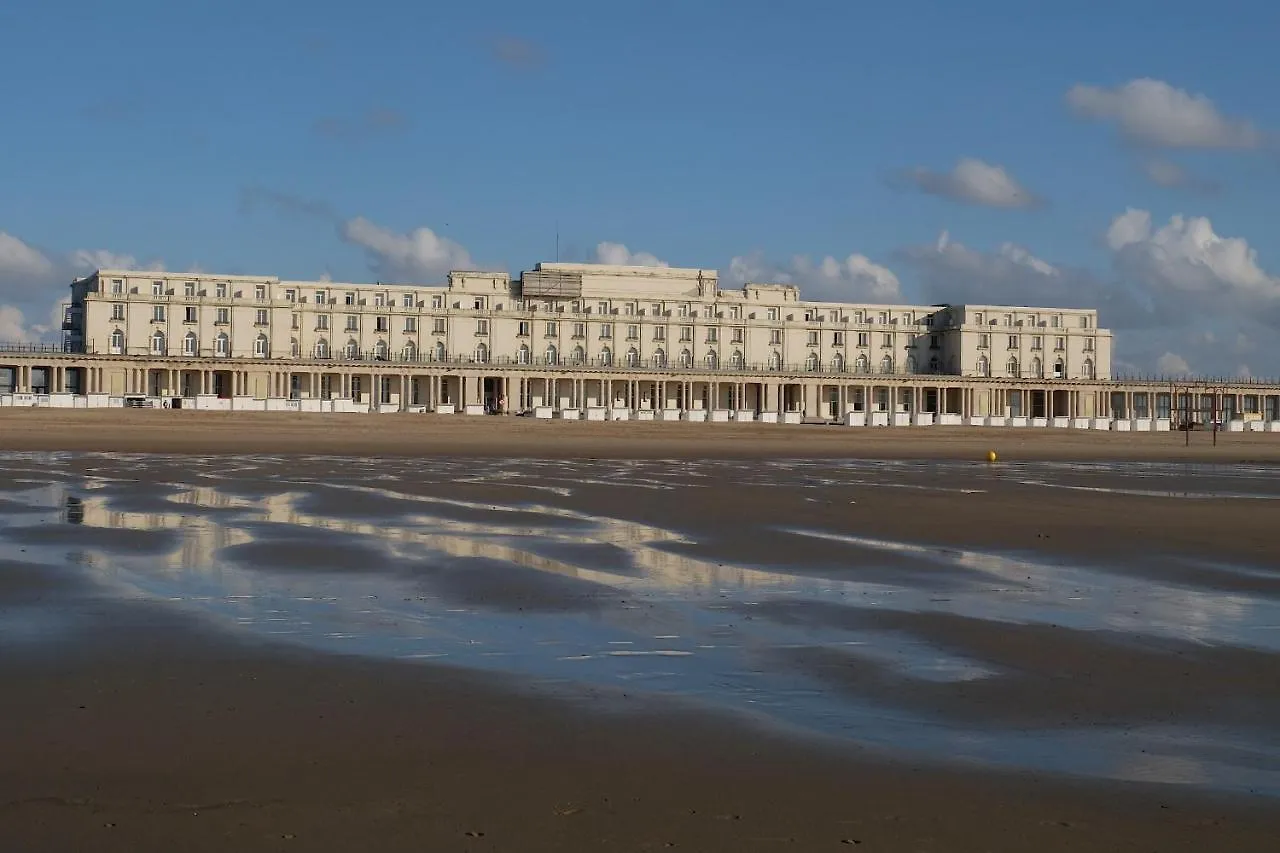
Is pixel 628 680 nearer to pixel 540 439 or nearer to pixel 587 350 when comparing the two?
pixel 540 439

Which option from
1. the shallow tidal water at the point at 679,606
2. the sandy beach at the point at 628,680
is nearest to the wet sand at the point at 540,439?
the shallow tidal water at the point at 679,606

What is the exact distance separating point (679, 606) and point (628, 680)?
3412mm

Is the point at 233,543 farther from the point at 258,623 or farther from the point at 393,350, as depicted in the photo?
the point at 393,350

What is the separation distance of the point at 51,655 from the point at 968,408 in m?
122

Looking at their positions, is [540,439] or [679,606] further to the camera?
[540,439]

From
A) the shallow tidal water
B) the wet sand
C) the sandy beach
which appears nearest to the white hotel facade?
the wet sand

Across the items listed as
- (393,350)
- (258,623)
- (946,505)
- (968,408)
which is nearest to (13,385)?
(393,350)

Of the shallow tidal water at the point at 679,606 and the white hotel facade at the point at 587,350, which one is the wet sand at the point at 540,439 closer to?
the white hotel facade at the point at 587,350

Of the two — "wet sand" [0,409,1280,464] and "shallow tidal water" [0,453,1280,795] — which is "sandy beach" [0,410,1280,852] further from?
"wet sand" [0,409,1280,464]

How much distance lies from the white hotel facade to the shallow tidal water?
78.4m

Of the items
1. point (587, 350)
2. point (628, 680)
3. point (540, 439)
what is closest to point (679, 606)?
point (628, 680)

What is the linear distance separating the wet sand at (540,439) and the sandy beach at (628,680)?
29.0 metres

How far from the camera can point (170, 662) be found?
9.04 m

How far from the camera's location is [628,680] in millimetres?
8750
